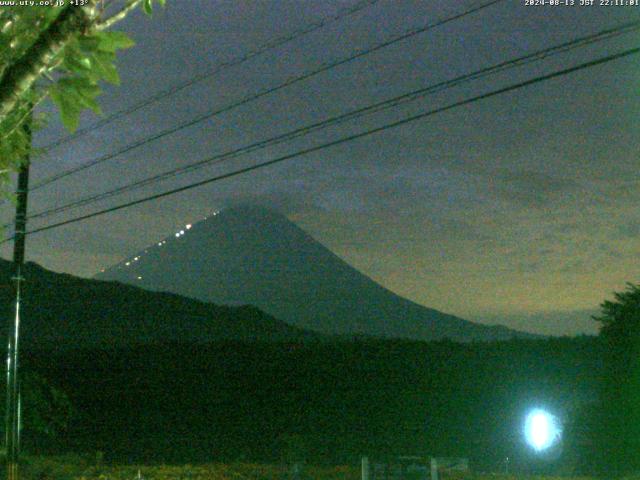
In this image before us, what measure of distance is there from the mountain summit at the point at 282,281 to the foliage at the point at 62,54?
111719mm

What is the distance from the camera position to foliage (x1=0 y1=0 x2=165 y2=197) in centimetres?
329

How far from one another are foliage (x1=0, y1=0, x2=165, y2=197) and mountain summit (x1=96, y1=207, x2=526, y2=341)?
111719mm

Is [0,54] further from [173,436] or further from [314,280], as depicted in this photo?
[314,280]

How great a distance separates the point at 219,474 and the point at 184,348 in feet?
46.6

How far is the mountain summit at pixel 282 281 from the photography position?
5344 inches

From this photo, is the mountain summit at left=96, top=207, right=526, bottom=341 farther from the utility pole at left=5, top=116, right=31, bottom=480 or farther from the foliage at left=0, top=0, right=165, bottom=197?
the foliage at left=0, top=0, right=165, bottom=197

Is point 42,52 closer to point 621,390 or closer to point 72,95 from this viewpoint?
point 72,95

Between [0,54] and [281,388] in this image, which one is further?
[281,388]

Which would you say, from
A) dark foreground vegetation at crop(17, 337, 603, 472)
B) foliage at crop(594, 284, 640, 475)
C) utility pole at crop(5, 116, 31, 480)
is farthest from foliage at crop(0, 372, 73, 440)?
foliage at crop(594, 284, 640, 475)

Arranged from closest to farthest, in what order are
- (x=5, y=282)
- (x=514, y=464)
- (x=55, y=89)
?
(x=55, y=89) < (x=514, y=464) < (x=5, y=282)

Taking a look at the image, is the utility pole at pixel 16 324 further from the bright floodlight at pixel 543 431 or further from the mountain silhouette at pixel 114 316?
the mountain silhouette at pixel 114 316

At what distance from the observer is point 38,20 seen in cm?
349

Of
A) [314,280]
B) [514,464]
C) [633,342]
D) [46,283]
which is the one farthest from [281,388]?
[314,280]

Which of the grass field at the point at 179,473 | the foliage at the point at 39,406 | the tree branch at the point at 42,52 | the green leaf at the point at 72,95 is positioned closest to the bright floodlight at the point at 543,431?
the grass field at the point at 179,473
